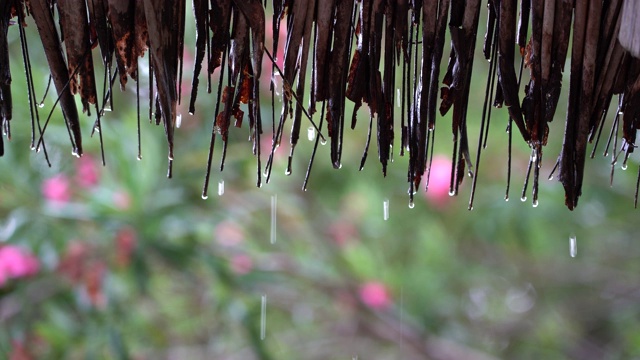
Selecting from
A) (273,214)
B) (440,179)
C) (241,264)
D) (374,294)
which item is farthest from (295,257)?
(440,179)

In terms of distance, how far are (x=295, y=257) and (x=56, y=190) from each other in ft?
3.05

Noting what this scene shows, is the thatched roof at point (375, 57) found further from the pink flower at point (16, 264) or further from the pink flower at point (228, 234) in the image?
the pink flower at point (228, 234)

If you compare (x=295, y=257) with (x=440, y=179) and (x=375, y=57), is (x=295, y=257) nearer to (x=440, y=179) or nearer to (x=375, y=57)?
(x=440, y=179)

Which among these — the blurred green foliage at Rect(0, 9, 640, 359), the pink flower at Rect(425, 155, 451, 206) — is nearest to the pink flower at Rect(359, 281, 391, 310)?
the blurred green foliage at Rect(0, 9, 640, 359)

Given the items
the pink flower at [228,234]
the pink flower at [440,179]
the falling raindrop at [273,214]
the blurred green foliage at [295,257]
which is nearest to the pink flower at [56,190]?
the blurred green foliage at [295,257]

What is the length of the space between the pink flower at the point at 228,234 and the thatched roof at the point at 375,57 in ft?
4.92

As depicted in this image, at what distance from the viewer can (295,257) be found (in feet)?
9.38

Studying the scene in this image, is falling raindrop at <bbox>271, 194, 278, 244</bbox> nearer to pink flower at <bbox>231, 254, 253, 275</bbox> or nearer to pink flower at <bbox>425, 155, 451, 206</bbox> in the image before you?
pink flower at <bbox>231, 254, 253, 275</bbox>

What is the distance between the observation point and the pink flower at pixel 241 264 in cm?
236

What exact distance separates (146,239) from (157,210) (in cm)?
9

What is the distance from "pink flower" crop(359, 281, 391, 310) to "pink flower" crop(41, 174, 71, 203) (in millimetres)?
1098

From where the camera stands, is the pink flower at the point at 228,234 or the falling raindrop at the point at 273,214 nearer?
the pink flower at the point at 228,234

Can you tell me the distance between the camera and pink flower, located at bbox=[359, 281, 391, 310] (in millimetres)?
2807

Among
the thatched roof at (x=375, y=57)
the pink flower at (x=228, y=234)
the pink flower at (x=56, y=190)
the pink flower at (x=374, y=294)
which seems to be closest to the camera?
the thatched roof at (x=375, y=57)
